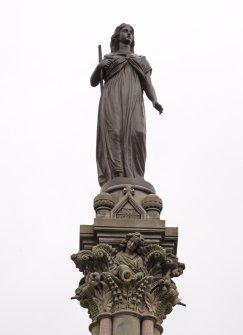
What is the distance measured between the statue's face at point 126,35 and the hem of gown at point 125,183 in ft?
11.7

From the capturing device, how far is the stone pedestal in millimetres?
15000

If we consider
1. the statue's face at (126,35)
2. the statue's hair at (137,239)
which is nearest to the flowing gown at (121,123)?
the statue's face at (126,35)

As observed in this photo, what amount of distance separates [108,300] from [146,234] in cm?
139

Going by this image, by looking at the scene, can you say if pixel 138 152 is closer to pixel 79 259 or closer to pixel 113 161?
pixel 113 161

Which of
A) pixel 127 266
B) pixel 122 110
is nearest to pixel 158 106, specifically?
pixel 122 110

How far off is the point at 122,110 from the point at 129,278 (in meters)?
4.20

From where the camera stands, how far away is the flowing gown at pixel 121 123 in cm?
1756

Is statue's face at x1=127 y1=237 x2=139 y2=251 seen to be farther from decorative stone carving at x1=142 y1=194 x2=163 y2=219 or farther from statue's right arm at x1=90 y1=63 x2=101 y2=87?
statue's right arm at x1=90 y1=63 x2=101 y2=87

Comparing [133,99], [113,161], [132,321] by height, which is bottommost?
[132,321]

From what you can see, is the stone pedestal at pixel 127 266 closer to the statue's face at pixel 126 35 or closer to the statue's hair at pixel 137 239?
the statue's hair at pixel 137 239

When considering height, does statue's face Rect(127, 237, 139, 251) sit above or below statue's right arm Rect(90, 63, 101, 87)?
below

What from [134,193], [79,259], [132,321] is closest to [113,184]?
[134,193]

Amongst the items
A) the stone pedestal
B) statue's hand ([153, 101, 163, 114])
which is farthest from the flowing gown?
the stone pedestal

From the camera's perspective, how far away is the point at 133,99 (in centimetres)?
1833
